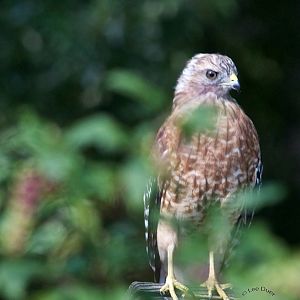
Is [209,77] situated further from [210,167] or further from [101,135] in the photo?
[101,135]

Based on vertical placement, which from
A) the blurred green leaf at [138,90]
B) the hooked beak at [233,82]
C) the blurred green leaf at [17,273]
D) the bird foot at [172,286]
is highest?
the hooked beak at [233,82]

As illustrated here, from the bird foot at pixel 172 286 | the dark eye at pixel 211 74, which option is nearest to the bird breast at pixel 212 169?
the dark eye at pixel 211 74

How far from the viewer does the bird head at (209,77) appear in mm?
5293

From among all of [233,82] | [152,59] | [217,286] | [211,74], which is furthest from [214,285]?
[152,59]

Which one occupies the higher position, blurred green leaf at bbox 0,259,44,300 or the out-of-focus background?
the out-of-focus background

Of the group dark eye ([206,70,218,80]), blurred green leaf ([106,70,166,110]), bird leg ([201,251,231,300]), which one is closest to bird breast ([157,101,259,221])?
dark eye ([206,70,218,80])

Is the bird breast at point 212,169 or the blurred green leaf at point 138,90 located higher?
the bird breast at point 212,169

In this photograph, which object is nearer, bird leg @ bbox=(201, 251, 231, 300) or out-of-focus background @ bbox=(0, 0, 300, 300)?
bird leg @ bbox=(201, 251, 231, 300)

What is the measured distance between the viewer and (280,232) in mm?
9500

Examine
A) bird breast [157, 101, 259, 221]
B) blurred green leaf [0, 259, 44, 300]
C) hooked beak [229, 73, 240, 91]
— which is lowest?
blurred green leaf [0, 259, 44, 300]

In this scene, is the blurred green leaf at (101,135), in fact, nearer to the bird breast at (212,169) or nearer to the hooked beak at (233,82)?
the bird breast at (212,169)

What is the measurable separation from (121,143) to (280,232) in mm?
7008

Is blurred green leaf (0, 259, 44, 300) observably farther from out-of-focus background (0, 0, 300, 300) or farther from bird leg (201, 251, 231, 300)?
out-of-focus background (0, 0, 300, 300)

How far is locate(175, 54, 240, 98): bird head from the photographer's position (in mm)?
5293
